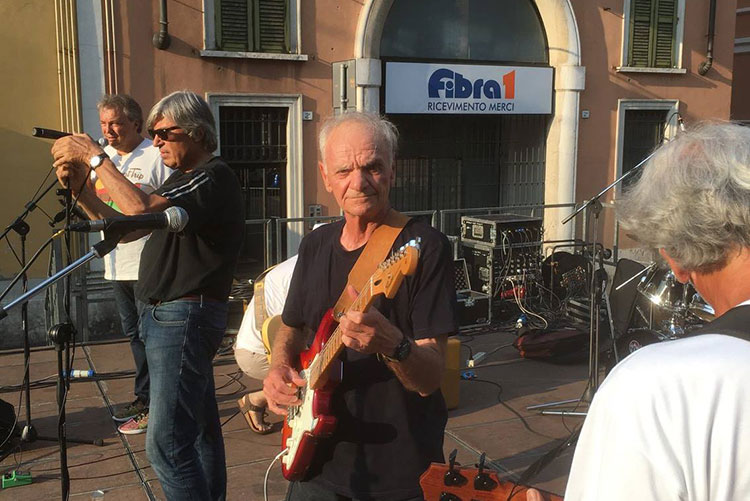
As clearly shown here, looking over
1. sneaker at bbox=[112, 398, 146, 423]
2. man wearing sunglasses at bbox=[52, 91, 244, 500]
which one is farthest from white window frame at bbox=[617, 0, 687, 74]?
man wearing sunglasses at bbox=[52, 91, 244, 500]

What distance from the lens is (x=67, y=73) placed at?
8.16m

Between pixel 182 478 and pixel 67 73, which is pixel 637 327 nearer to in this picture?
pixel 182 478

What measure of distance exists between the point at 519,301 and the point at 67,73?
5.90 m

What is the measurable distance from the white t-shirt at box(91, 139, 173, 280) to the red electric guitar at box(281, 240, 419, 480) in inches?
104

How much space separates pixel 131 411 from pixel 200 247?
8.60 feet

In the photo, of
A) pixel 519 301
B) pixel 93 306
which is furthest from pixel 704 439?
pixel 93 306

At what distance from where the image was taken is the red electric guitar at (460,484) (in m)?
1.99

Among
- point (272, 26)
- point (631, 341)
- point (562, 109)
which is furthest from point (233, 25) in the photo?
point (631, 341)

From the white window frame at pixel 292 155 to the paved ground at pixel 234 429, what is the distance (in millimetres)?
2893

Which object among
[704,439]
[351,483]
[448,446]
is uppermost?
[704,439]

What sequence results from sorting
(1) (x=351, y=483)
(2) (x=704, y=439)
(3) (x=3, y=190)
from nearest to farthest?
(2) (x=704, y=439), (1) (x=351, y=483), (3) (x=3, y=190)

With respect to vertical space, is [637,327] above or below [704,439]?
below

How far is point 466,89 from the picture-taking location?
1077 centimetres

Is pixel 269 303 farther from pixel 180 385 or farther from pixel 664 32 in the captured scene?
pixel 664 32
